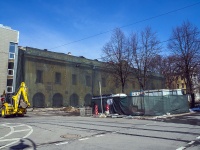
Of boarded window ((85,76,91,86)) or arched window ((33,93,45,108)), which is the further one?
boarded window ((85,76,91,86))

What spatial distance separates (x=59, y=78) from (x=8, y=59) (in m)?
10.0

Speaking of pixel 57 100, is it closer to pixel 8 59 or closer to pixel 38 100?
pixel 38 100

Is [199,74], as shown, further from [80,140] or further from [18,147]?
[18,147]

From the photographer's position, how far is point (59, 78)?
148 feet

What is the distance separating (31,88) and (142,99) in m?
23.3

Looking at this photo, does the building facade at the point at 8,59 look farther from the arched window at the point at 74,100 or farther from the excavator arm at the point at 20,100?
the excavator arm at the point at 20,100

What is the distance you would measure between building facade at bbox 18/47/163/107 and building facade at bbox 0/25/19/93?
180 centimetres

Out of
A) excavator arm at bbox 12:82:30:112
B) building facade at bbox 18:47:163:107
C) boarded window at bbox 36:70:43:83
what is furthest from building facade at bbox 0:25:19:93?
excavator arm at bbox 12:82:30:112

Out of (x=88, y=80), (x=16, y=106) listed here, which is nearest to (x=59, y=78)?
(x=88, y=80)

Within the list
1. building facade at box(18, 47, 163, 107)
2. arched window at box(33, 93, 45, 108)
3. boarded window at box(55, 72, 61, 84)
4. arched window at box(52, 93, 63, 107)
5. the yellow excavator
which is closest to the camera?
the yellow excavator

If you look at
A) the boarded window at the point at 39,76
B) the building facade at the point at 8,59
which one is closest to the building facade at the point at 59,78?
the boarded window at the point at 39,76

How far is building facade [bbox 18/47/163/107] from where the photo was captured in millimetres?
40594

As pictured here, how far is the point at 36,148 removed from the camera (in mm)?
7930

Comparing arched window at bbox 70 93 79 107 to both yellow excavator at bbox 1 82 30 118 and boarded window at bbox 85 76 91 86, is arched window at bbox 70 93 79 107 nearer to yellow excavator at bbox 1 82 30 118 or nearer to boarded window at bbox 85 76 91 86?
boarded window at bbox 85 76 91 86
